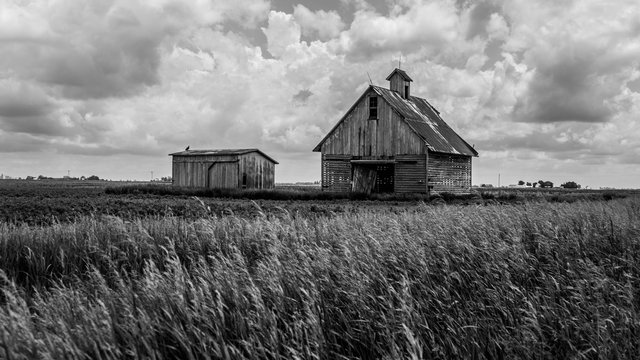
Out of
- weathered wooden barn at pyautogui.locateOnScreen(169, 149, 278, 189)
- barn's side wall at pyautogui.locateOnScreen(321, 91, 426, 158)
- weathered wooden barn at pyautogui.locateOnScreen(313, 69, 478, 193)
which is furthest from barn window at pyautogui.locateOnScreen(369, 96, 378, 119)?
weathered wooden barn at pyautogui.locateOnScreen(169, 149, 278, 189)

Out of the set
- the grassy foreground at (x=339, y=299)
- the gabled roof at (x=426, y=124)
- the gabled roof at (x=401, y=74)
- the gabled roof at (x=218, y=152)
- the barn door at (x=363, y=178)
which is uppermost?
the gabled roof at (x=401, y=74)

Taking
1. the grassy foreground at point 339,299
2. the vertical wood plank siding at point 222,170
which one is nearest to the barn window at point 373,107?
the vertical wood plank siding at point 222,170

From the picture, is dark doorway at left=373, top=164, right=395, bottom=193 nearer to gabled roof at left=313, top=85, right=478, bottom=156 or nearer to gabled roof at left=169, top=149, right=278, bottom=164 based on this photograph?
gabled roof at left=313, top=85, right=478, bottom=156

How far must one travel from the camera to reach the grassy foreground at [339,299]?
5270 mm

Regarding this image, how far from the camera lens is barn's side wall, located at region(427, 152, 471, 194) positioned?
3888 centimetres

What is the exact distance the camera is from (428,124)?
143 ft

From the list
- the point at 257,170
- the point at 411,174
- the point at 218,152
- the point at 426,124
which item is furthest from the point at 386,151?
the point at 218,152

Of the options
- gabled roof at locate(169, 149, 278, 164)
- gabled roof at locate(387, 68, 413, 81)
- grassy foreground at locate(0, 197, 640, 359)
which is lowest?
grassy foreground at locate(0, 197, 640, 359)

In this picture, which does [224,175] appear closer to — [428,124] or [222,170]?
[222,170]

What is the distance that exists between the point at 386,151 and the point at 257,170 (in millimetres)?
15254

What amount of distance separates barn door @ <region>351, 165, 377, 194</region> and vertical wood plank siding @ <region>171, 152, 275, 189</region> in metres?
12.2

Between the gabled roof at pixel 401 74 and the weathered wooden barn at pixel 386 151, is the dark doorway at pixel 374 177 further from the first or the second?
the gabled roof at pixel 401 74

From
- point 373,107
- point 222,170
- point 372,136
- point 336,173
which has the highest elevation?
point 373,107

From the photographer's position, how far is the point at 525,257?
8766 millimetres
